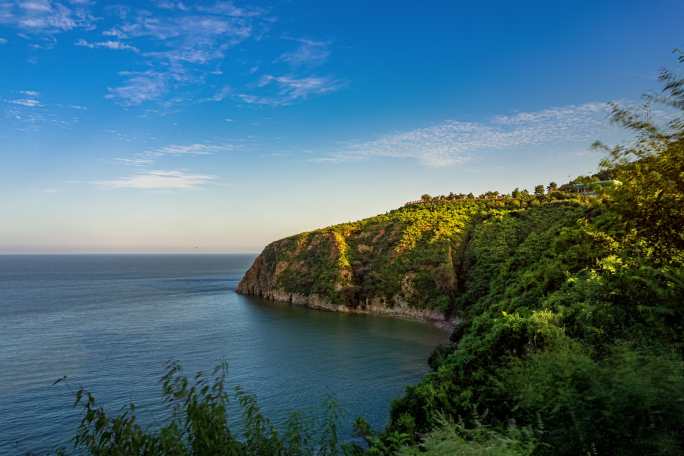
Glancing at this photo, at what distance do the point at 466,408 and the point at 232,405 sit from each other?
2144cm

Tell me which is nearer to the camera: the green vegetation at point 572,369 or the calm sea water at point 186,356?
the green vegetation at point 572,369

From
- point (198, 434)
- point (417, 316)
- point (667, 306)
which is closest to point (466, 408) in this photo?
point (667, 306)

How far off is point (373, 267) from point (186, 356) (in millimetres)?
52061

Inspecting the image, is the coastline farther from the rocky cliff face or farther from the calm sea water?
the calm sea water

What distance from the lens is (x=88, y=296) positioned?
109 metres

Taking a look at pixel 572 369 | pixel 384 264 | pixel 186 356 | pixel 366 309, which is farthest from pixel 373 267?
pixel 572 369

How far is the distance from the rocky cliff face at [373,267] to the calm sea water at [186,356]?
22.5 ft

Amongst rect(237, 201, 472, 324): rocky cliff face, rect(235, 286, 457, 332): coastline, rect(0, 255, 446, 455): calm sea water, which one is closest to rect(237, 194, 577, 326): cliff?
rect(237, 201, 472, 324): rocky cliff face

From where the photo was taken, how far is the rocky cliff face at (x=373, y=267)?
81938 millimetres

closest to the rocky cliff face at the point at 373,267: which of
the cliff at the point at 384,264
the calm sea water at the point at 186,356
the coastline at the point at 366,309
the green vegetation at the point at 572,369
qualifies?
the cliff at the point at 384,264

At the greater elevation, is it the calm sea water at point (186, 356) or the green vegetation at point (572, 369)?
the green vegetation at point (572, 369)

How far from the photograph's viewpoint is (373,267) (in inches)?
3696

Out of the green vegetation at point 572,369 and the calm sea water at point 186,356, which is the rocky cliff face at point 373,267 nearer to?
the calm sea water at point 186,356

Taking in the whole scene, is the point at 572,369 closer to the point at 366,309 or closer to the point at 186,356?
the point at 186,356
